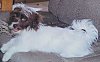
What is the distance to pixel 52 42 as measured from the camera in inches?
68.4

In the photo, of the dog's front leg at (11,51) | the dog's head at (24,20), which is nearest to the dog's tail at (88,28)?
the dog's head at (24,20)

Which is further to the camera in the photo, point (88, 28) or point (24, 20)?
point (88, 28)

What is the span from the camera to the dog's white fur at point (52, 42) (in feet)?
5.64

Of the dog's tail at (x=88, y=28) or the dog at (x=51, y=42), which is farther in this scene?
the dog's tail at (x=88, y=28)

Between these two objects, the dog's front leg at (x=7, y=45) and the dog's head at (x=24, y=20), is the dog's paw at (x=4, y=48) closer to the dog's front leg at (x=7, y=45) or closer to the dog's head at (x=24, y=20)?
the dog's front leg at (x=7, y=45)

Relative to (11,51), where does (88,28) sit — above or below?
above

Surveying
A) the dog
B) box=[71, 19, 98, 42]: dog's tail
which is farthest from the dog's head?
box=[71, 19, 98, 42]: dog's tail

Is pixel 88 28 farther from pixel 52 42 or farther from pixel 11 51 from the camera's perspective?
pixel 11 51

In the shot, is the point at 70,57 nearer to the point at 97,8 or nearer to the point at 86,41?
the point at 86,41

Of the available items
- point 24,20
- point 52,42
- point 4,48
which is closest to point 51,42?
point 52,42

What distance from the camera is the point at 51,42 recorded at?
1.74m

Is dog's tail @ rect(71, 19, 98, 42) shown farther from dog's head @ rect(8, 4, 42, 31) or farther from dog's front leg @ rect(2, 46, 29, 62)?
dog's front leg @ rect(2, 46, 29, 62)

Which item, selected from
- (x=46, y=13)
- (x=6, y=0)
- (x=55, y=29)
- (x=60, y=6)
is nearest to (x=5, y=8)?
(x=6, y=0)

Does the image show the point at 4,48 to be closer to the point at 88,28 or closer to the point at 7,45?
the point at 7,45
